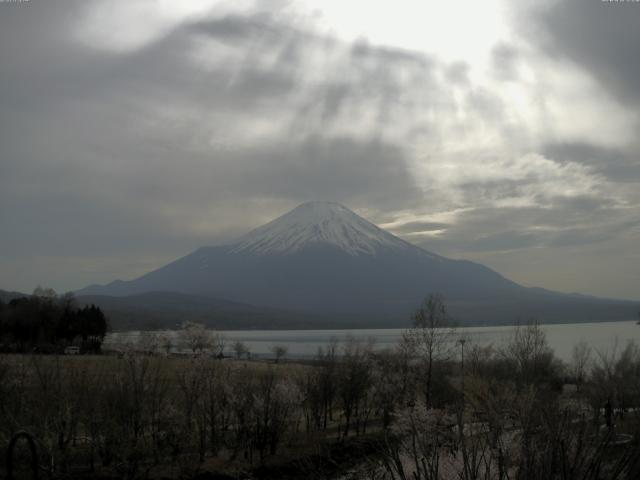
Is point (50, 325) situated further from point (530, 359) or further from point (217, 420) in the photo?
point (530, 359)

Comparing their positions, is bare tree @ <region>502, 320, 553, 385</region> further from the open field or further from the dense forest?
the dense forest

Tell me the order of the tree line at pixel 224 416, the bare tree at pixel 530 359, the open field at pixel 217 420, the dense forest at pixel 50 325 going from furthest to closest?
the dense forest at pixel 50 325 → the bare tree at pixel 530 359 → the open field at pixel 217 420 → the tree line at pixel 224 416

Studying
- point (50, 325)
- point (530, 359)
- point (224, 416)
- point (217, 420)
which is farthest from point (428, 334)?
point (50, 325)

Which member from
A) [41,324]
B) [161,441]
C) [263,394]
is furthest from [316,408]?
[41,324]

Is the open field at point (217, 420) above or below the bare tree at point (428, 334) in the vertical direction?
below

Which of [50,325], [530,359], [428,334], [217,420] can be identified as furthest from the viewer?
[50,325]

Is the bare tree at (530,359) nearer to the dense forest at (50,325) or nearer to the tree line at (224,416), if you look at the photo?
the tree line at (224,416)

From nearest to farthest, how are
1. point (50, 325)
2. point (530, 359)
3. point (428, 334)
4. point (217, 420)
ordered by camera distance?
point (217, 420) → point (428, 334) → point (530, 359) → point (50, 325)

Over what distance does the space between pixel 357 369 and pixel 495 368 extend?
19511mm

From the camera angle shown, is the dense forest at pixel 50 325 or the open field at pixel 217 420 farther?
the dense forest at pixel 50 325

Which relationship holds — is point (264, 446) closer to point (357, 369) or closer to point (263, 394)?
point (263, 394)

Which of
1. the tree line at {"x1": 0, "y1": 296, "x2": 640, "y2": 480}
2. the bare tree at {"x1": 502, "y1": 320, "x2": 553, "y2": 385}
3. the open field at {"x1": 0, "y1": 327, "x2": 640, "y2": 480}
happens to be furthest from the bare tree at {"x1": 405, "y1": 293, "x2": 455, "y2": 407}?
the bare tree at {"x1": 502, "y1": 320, "x2": 553, "y2": 385}

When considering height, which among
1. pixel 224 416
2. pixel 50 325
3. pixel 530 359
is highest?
pixel 50 325

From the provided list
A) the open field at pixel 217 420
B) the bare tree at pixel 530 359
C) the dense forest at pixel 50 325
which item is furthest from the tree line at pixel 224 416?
the dense forest at pixel 50 325
